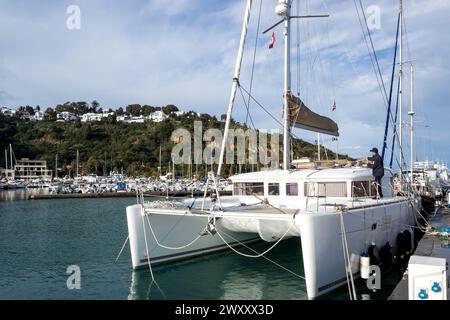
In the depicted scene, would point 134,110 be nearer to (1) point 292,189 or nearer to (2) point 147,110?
(2) point 147,110

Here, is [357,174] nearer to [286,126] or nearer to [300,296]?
[286,126]

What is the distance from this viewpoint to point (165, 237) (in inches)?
369

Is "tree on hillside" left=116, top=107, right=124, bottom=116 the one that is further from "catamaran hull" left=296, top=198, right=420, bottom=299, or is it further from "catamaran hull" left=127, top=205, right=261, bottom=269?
"catamaran hull" left=296, top=198, right=420, bottom=299

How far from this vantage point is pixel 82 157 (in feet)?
275

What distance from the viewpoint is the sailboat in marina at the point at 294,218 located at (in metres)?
6.97

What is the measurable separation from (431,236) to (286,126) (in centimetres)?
575

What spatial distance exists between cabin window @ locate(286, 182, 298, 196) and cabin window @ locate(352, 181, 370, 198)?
1.51m

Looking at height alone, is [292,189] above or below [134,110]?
below

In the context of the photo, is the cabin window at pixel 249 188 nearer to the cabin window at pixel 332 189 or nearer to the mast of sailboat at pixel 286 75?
the mast of sailboat at pixel 286 75

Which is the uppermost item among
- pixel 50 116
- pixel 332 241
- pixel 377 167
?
pixel 50 116

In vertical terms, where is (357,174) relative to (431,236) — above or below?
above

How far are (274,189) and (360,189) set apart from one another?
231 cm

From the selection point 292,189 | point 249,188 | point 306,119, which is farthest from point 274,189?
point 306,119
